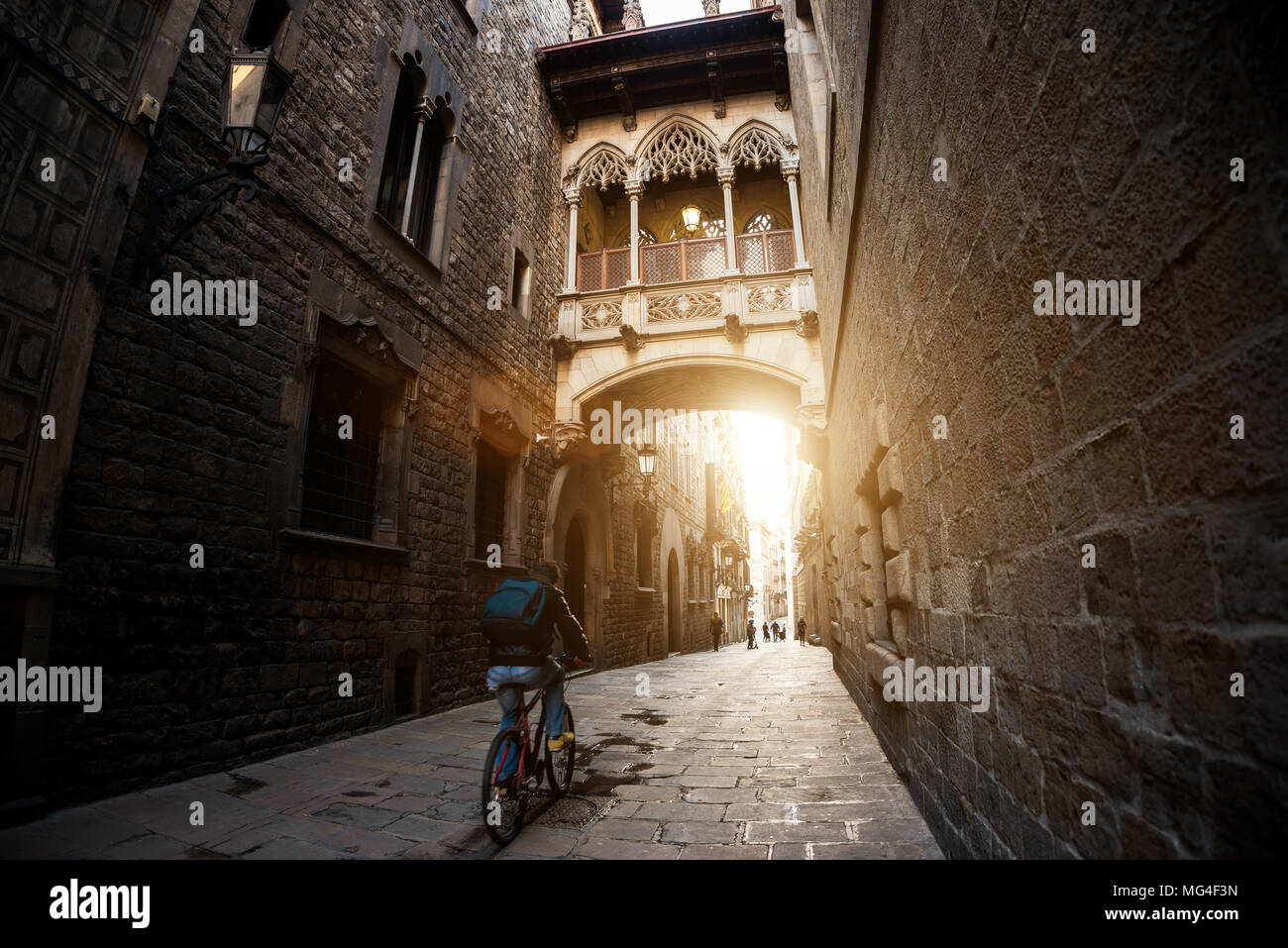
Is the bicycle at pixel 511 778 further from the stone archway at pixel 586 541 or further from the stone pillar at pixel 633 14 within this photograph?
the stone pillar at pixel 633 14

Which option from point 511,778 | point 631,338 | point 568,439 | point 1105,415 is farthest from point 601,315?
point 1105,415

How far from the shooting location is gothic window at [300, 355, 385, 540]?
5855 millimetres

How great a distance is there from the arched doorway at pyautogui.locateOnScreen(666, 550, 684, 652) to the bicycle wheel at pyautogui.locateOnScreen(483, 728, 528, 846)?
15.4m

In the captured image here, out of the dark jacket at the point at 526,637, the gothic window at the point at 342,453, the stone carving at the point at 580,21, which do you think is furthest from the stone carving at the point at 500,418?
the stone carving at the point at 580,21

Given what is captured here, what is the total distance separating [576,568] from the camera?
1238 centimetres

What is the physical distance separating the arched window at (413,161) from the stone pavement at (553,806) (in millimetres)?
5904

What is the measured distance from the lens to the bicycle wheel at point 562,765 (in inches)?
150

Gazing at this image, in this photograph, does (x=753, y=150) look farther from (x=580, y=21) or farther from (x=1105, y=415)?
(x=1105, y=415)

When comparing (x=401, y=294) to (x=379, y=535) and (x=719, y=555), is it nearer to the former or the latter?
(x=379, y=535)

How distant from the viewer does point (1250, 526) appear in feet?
2.89

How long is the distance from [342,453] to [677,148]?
10.2m

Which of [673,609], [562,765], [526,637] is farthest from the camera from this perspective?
[673,609]
